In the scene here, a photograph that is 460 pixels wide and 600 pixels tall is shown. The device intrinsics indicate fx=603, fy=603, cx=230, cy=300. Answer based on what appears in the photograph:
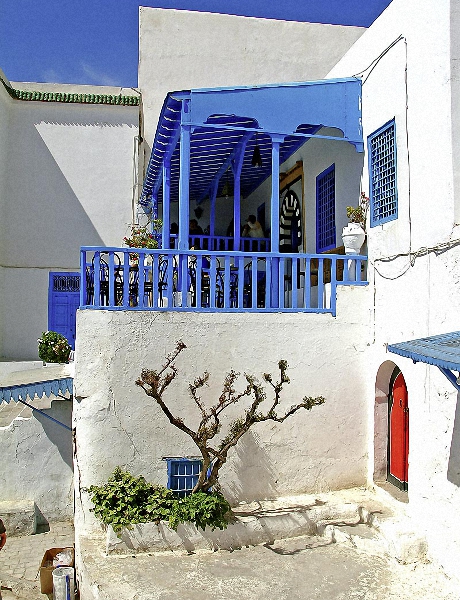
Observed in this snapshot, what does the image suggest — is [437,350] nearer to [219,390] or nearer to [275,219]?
[219,390]

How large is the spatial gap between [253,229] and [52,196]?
4.77 m

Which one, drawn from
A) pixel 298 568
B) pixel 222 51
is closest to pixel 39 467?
pixel 298 568

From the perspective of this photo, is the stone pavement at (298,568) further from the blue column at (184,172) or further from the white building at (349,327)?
the blue column at (184,172)

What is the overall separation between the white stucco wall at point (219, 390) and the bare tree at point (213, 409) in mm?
151

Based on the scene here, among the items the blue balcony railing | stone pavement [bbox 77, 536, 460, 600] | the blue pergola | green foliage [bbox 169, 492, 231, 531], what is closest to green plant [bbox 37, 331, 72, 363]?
the blue pergola

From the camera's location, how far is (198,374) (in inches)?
286

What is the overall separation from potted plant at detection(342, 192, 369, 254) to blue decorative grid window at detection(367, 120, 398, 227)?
182mm

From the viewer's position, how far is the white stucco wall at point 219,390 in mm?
7012

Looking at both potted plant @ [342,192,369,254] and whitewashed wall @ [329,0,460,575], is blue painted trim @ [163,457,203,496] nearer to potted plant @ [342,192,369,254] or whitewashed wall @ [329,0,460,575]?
whitewashed wall @ [329,0,460,575]

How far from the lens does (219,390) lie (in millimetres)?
7309

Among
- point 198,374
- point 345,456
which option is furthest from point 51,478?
point 345,456

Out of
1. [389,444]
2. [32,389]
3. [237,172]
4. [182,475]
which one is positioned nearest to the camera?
[182,475]

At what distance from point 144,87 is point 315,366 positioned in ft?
28.7

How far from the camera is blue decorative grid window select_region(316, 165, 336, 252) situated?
9617 millimetres
